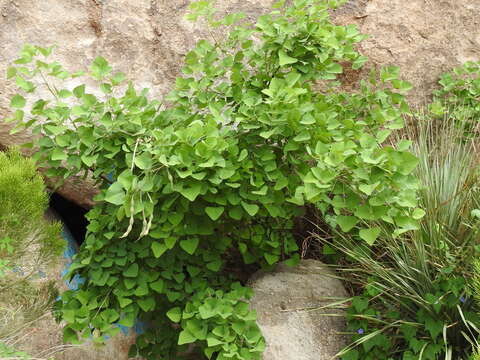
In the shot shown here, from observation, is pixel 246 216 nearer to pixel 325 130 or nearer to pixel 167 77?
pixel 325 130

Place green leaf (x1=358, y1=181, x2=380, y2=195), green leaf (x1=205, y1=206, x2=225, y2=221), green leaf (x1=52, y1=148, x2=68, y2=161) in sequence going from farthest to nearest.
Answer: green leaf (x1=52, y1=148, x2=68, y2=161) → green leaf (x1=205, y1=206, x2=225, y2=221) → green leaf (x1=358, y1=181, x2=380, y2=195)

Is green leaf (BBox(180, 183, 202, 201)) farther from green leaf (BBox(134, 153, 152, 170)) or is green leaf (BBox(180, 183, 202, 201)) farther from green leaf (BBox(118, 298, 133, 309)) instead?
green leaf (BBox(118, 298, 133, 309))

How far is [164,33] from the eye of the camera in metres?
3.58

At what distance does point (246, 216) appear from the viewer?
8.97 ft

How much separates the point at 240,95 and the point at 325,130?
1.45ft

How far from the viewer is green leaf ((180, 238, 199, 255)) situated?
8.46ft

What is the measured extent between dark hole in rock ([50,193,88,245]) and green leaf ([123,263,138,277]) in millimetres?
1263

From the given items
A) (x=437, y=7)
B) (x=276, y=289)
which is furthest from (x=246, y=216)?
(x=437, y=7)

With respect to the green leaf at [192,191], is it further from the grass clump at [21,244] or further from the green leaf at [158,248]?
the grass clump at [21,244]

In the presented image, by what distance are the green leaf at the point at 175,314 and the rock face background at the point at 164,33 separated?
1.03m

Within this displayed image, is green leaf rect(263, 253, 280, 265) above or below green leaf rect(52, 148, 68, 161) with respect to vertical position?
below

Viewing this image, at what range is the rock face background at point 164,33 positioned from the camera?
3457mm

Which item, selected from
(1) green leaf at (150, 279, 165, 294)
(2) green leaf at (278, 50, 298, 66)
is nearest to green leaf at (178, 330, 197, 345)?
(1) green leaf at (150, 279, 165, 294)

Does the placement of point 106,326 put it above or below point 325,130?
below
